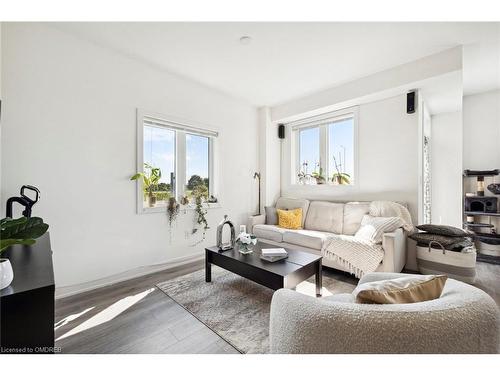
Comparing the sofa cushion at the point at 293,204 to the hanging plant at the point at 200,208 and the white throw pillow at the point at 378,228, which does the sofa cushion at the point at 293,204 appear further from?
the hanging plant at the point at 200,208

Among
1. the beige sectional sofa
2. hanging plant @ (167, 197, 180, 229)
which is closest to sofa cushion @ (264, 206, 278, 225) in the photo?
the beige sectional sofa

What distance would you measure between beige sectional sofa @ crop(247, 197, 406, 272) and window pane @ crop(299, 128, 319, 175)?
0.72 metres

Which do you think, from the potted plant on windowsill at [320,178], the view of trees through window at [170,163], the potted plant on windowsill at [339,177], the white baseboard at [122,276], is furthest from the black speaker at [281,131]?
the white baseboard at [122,276]

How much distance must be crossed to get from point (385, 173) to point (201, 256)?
2.94 metres

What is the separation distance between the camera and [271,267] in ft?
6.63

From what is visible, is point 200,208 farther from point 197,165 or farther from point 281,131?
point 281,131

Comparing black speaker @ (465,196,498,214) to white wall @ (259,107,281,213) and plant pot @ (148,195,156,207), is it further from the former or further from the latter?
plant pot @ (148,195,156,207)

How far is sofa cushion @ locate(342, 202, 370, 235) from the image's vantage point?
10.6ft

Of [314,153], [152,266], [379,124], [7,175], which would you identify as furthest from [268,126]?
[7,175]

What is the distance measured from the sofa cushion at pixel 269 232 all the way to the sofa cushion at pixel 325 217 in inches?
21.9

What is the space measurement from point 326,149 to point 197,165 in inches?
87.7

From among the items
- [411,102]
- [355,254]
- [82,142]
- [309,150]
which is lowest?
[355,254]

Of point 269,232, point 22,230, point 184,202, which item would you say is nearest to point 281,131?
point 269,232

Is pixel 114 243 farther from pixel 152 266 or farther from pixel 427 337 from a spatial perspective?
pixel 427 337
